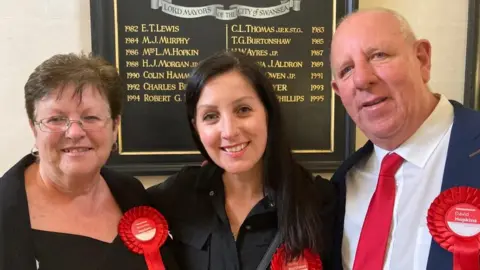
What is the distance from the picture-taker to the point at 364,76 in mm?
1271

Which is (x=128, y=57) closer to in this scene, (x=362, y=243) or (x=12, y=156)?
(x=12, y=156)

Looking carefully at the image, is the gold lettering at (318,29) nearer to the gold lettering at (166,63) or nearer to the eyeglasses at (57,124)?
the gold lettering at (166,63)

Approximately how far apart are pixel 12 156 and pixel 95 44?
568 mm

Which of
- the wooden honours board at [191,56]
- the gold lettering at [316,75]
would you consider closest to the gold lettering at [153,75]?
the wooden honours board at [191,56]

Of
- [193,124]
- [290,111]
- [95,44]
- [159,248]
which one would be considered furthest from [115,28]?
[159,248]

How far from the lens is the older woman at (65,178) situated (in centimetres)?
121

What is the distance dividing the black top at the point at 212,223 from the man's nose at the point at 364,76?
0.41 metres

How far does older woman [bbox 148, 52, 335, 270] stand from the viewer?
4.56ft

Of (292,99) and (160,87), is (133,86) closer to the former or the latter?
(160,87)

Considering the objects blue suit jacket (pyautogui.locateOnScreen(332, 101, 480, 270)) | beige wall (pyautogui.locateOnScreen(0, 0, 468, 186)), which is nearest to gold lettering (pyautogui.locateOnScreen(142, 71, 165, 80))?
beige wall (pyautogui.locateOnScreen(0, 0, 468, 186))

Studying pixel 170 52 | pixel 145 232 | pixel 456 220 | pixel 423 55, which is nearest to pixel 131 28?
pixel 170 52

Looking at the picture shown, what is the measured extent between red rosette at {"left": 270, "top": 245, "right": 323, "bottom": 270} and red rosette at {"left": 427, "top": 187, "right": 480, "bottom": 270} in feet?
1.18

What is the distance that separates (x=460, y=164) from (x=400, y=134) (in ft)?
0.58

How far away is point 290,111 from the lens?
192 centimetres
